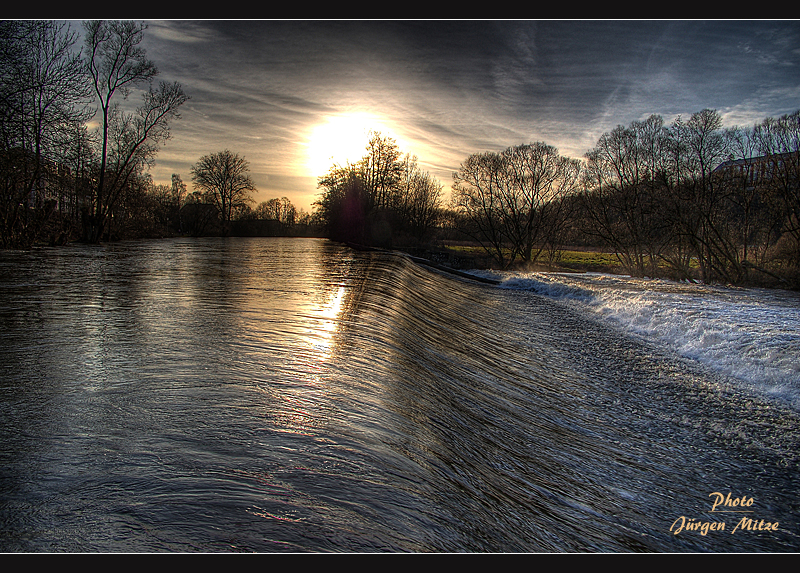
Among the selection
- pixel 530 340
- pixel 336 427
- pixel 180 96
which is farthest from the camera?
pixel 180 96

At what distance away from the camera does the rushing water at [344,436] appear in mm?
2434

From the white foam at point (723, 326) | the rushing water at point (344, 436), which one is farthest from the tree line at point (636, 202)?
the rushing water at point (344, 436)

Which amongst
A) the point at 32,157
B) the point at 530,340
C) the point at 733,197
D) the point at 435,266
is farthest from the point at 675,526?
the point at 733,197

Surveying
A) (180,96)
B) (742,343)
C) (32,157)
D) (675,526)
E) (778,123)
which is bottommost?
(675,526)

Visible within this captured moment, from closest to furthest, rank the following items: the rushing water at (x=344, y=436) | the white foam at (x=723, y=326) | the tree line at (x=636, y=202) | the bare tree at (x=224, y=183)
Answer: the rushing water at (x=344, y=436), the white foam at (x=723, y=326), the tree line at (x=636, y=202), the bare tree at (x=224, y=183)

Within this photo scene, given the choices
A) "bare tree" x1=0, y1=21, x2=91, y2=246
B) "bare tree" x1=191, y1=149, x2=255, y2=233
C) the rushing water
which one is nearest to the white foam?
the rushing water

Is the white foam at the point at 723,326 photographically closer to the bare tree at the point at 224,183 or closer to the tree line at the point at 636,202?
the tree line at the point at 636,202

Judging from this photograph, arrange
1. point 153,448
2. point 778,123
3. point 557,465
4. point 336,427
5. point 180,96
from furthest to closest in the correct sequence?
1. point 180,96
2. point 778,123
3. point 557,465
4. point 336,427
5. point 153,448

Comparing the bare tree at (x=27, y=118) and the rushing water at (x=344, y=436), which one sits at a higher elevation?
the bare tree at (x=27, y=118)

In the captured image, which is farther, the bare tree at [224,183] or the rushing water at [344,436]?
the bare tree at [224,183]

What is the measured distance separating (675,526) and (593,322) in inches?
429

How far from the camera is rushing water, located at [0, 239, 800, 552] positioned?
243 cm

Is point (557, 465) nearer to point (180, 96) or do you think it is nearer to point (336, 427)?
point (336, 427)

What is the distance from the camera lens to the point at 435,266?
23.4 meters
